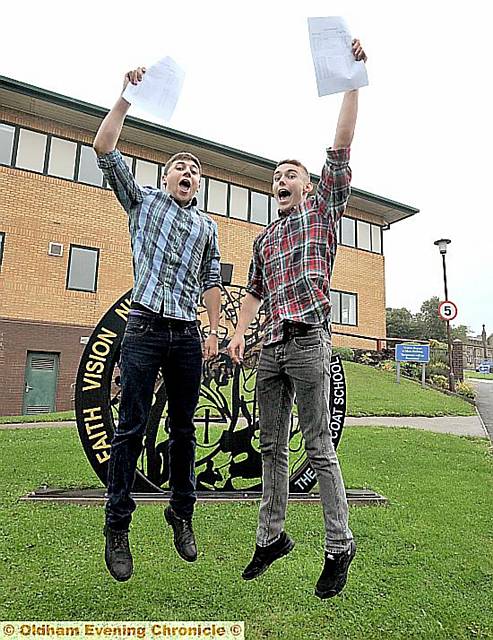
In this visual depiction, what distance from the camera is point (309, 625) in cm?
328

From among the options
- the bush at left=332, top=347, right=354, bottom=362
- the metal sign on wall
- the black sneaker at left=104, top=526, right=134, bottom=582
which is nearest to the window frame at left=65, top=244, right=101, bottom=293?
the bush at left=332, top=347, right=354, bottom=362

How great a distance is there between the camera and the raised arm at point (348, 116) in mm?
2312

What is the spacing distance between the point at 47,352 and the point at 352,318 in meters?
11.5

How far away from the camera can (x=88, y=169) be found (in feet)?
52.1

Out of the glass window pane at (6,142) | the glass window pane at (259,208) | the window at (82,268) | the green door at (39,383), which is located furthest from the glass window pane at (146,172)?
the green door at (39,383)

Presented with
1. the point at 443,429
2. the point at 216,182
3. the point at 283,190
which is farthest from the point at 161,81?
the point at 216,182

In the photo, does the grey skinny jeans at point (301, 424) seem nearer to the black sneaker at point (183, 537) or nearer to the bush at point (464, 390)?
the black sneaker at point (183, 537)

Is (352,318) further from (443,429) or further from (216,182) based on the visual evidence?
(443,429)

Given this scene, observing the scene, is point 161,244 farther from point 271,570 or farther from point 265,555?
point 271,570

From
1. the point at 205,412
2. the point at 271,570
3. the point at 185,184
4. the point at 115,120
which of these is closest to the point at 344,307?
the point at 205,412

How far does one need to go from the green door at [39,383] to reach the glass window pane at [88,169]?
5216 mm

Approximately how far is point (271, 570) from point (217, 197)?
15.4m

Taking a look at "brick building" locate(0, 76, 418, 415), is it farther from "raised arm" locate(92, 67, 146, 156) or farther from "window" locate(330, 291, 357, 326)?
"raised arm" locate(92, 67, 146, 156)

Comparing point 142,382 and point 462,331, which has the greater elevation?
point 462,331
